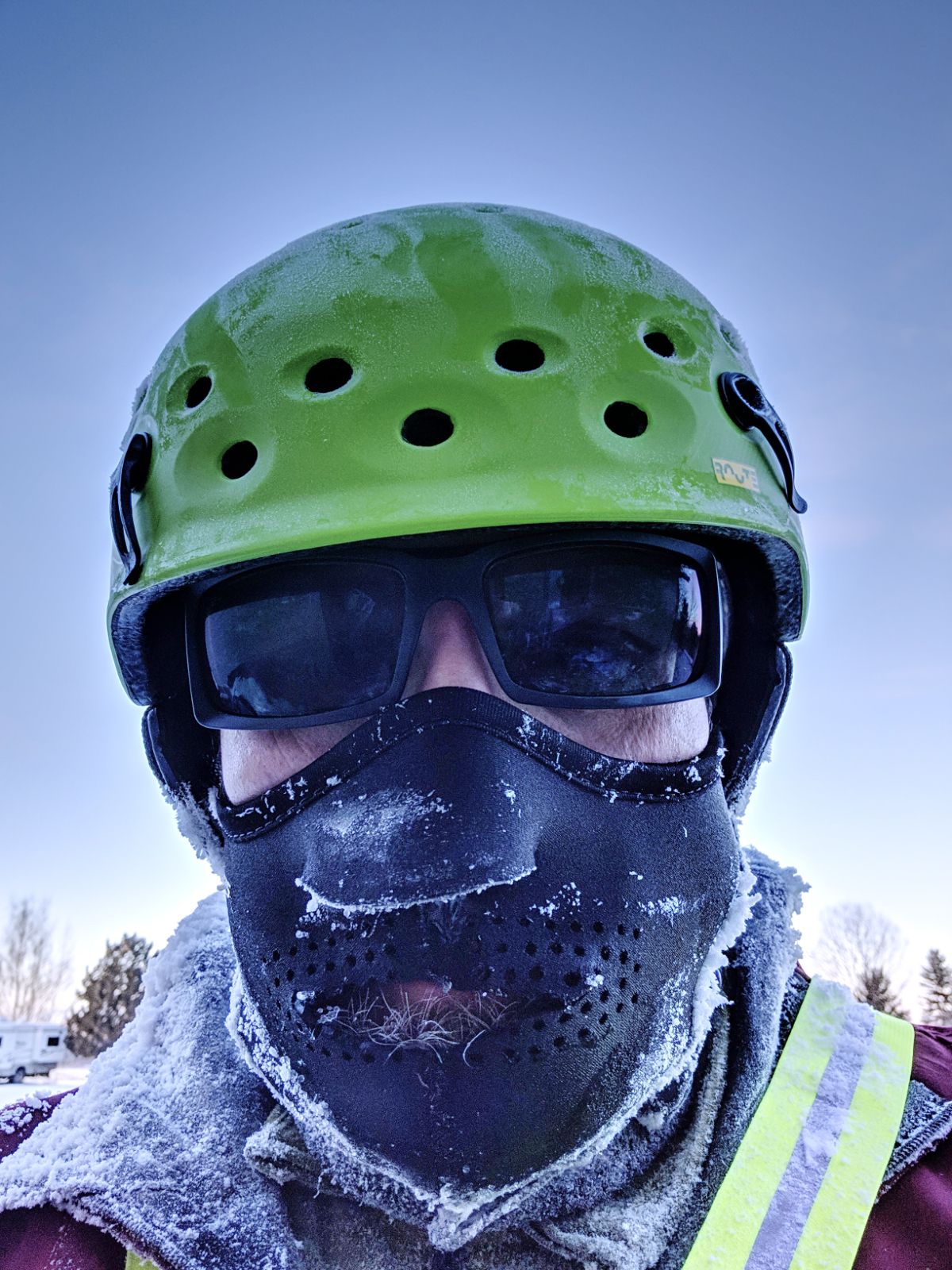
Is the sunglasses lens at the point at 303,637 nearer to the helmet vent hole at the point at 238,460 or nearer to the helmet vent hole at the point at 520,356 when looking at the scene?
the helmet vent hole at the point at 238,460

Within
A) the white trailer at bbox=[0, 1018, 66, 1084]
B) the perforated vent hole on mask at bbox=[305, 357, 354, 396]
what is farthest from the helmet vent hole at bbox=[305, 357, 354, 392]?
the white trailer at bbox=[0, 1018, 66, 1084]

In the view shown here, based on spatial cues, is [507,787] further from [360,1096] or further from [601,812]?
[360,1096]

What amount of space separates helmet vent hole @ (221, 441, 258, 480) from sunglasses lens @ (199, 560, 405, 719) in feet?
0.79

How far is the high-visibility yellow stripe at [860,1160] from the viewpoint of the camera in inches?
61.3

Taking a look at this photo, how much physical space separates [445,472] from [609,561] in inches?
15.1

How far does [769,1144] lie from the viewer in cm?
169

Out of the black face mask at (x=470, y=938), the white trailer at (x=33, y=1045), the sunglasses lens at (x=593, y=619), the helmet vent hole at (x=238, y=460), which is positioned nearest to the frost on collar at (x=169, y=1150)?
the black face mask at (x=470, y=938)

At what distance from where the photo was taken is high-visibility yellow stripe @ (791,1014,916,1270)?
1.56 metres

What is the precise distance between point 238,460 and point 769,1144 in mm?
1731

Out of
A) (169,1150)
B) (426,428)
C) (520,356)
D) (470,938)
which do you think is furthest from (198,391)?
(169,1150)

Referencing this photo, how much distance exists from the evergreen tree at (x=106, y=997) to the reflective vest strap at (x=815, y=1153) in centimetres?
2665

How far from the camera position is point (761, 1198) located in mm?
1612

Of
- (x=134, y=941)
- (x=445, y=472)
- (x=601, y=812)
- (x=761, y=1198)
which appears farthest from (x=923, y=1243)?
(x=134, y=941)

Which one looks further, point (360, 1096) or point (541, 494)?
point (541, 494)
